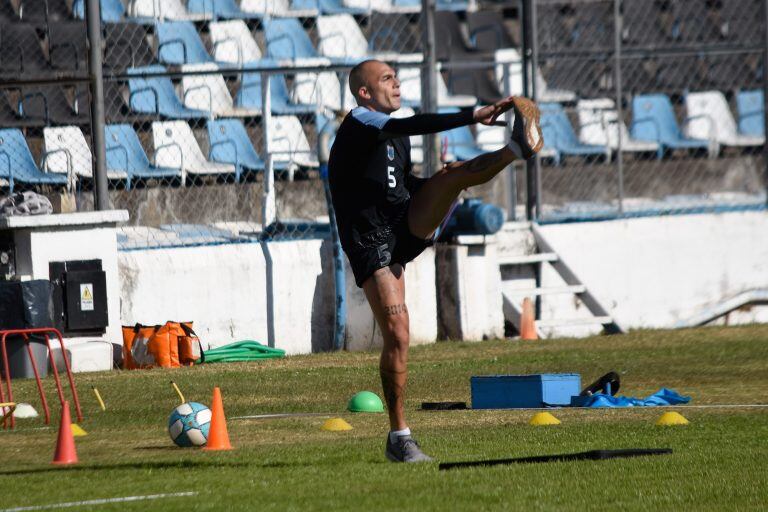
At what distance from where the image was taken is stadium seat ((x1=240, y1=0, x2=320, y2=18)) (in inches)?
816

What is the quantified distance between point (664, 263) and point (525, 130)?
11.4 meters

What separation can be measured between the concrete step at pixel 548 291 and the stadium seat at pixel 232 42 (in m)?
5.12

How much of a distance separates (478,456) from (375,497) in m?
1.41

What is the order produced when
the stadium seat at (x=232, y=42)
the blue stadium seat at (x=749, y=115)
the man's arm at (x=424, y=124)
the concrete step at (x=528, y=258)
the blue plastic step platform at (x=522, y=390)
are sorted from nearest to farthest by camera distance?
the man's arm at (x=424, y=124) → the blue plastic step platform at (x=522, y=390) → the concrete step at (x=528, y=258) → the stadium seat at (x=232, y=42) → the blue stadium seat at (x=749, y=115)

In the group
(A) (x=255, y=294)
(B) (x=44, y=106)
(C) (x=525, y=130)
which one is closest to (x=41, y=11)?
(B) (x=44, y=106)

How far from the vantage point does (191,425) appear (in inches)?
339

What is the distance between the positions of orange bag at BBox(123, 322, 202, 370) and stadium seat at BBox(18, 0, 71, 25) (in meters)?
5.41

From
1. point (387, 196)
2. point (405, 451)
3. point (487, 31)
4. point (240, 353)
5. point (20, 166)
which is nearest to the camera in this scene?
point (405, 451)

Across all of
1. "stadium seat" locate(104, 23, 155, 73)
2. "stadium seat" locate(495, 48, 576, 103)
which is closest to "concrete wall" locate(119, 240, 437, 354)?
"stadium seat" locate(104, 23, 155, 73)

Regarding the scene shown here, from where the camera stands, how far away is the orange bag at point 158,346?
569 inches

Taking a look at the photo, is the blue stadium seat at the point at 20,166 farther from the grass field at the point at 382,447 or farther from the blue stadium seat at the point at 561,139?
the blue stadium seat at the point at 561,139

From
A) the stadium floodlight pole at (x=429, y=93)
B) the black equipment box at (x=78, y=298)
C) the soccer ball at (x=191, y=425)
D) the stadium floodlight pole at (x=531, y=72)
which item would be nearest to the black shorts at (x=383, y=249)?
the soccer ball at (x=191, y=425)

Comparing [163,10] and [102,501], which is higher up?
[163,10]

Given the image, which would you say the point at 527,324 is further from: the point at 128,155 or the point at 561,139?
the point at 128,155
